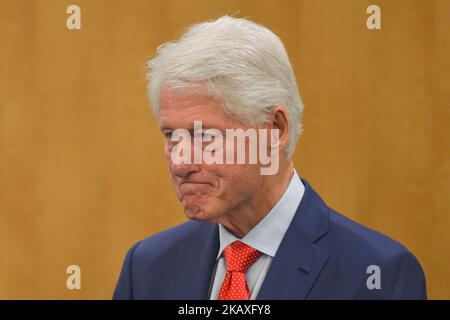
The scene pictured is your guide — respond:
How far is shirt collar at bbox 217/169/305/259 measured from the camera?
4.85ft

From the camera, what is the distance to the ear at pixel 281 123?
143 cm

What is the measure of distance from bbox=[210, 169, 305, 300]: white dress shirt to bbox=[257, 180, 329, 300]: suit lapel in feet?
0.05

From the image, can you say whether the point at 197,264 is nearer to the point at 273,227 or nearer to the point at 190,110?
the point at 273,227

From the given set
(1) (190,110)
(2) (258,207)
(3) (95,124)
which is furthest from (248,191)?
(3) (95,124)

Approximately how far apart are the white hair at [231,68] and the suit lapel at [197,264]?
0.24 m

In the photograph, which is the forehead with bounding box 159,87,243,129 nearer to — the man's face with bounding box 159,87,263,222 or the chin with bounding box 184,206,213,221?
the man's face with bounding box 159,87,263,222

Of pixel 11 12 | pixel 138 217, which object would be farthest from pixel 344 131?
pixel 11 12

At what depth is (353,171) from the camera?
6.33 feet

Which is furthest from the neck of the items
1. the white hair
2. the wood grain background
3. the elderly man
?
the wood grain background

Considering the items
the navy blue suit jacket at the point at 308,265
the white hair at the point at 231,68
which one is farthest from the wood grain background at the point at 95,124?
the white hair at the point at 231,68

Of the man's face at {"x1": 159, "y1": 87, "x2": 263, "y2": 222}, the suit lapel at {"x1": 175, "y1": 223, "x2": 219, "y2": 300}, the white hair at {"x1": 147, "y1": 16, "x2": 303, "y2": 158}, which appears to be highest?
the white hair at {"x1": 147, "y1": 16, "x2": 303, "y2": 158}

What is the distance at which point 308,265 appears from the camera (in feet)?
4.73

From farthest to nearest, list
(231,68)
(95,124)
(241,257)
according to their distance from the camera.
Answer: (95,124) < (241,257) < (231,68)

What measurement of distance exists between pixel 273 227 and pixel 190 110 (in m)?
0.24
